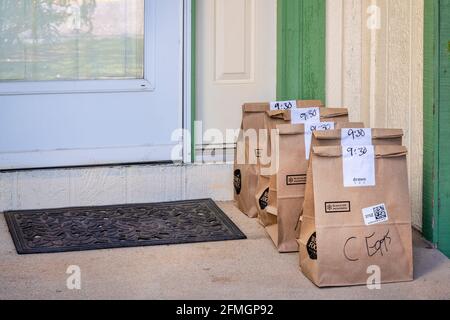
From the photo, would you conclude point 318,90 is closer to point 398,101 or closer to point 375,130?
point 398,101

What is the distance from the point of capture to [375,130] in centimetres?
307

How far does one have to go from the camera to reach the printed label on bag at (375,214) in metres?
2.93

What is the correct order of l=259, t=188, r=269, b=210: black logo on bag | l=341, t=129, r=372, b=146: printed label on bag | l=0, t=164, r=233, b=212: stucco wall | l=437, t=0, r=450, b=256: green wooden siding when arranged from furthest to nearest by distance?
l=0, t=164, r=233, b=212: stucco wall < l=259, t=188, r=269, b=210: black logo on bag < l=437, t=0, r=450, b=256: green wooden siding < l=341, t=129, r=372, b=146: printed label on bag

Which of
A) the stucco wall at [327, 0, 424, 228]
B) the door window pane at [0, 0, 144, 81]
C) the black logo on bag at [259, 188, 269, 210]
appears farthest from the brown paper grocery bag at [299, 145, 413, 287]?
the door window pane at [0, 0, 144, 81]

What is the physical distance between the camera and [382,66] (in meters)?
3.73

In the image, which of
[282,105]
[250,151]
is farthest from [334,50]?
[250,151]

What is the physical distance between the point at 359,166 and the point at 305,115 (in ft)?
1.99

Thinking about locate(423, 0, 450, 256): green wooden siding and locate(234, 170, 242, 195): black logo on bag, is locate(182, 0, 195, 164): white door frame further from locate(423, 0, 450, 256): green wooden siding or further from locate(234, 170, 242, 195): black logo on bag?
locate(423, 0, 450, 256): green wooden siding

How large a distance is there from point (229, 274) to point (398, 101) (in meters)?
1.03

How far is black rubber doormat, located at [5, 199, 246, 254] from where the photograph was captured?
3.44 metres

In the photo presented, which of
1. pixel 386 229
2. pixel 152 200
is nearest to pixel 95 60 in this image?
pixel 152 200

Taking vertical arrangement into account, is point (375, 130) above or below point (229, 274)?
above

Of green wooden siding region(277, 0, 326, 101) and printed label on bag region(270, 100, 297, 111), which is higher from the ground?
green wooden siding region(277, 0, 326, 101)

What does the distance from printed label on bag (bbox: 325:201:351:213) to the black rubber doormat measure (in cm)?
69
